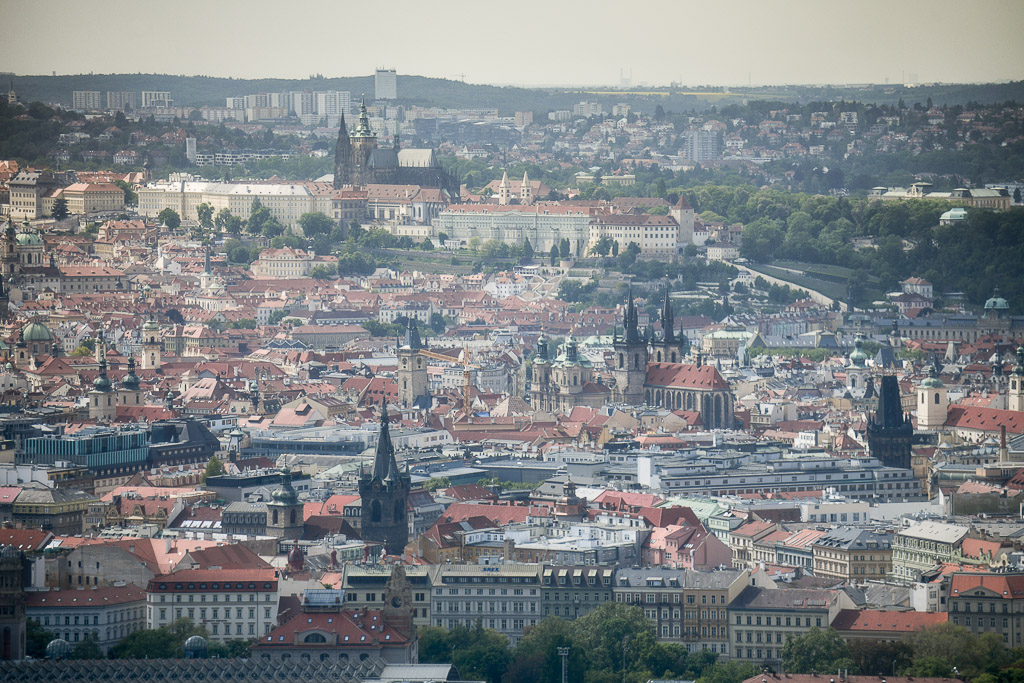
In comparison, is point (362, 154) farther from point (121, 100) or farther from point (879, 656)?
point (879, 656)

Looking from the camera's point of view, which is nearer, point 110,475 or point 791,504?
point 791,504

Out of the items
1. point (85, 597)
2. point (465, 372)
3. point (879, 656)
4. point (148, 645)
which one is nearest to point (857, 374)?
point (465, 372)

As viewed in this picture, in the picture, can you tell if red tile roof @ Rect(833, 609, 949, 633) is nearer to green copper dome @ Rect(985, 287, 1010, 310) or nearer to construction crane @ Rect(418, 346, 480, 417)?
construction crane @ Rect(418, 346, 480, 417)

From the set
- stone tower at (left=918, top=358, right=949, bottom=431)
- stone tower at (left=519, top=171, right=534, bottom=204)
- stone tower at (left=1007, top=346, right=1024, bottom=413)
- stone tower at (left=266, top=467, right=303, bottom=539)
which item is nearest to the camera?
stone tower at (left=266, top=467, right=303, bottom=539)

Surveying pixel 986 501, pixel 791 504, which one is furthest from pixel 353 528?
pixel 986 501

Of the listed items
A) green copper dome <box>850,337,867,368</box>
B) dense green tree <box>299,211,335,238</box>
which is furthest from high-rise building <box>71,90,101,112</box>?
green copper dome <box>850,337,867,368</box>

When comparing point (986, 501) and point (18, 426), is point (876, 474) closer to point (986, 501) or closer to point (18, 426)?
point (986, 501)
